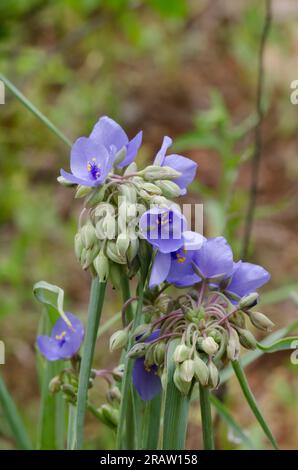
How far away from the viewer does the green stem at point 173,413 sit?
0.76 m

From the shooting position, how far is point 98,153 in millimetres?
801

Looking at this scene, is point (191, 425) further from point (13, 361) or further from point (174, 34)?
point (174, 34)

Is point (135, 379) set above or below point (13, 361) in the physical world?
above

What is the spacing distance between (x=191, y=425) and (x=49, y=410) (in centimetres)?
A: 81

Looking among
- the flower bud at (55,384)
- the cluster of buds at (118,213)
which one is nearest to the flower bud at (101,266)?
the cluster of buds at (118,213)

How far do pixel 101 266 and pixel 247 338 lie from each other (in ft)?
0.58

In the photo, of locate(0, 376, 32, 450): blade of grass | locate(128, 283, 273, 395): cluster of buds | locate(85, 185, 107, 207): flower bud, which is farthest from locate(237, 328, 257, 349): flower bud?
locate(0, 376, 32, 450): blade of grass

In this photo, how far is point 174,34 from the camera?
3318 millimetres

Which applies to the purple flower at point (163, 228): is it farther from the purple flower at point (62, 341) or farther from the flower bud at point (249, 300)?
the purple flower at point (62, 341)

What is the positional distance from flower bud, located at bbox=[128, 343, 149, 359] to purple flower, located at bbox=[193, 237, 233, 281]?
4.1 inches

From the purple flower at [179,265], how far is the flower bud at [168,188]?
1.7 inches

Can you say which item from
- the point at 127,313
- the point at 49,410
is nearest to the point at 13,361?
the point at 49,410

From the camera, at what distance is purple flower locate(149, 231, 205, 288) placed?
2.46 ft

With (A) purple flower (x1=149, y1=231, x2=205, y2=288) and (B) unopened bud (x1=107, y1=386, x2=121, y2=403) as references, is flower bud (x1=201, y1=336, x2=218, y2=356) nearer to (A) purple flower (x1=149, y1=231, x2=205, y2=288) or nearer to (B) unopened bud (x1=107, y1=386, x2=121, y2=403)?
(A) purple flower (x1=149, y1=231, x2=205, y2=288)
